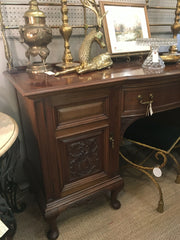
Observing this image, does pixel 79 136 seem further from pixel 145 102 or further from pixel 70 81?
pixel 145 102

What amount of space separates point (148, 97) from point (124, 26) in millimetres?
557

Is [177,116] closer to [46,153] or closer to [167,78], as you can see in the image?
[167,78]

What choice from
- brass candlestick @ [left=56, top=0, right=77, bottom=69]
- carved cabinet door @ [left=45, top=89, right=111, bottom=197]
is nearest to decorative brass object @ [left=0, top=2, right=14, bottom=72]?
brass candlestick @ [left=56, top=0, right=77, bottom=69]

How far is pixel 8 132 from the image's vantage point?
0.73m

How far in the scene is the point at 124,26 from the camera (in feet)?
4.10

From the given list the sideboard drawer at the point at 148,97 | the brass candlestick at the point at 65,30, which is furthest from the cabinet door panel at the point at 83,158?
the brass candlestick at the point at 65,30

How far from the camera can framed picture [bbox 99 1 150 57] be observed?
Answer: 119cm

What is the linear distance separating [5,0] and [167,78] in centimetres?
98

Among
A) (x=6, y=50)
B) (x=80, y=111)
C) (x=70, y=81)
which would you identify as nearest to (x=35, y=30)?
(x=6, y=50)

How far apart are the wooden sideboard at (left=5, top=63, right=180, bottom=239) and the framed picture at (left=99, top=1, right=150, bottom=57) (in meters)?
0.35

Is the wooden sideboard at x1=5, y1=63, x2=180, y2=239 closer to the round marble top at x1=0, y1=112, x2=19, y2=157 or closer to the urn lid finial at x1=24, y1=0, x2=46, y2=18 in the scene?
the round marble top at x1=0, y1=112, x2=19, y2=157

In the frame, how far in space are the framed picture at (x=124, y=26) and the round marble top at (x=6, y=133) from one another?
77cm

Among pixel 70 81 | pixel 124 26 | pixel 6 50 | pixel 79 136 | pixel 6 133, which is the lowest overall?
pixel 79 136

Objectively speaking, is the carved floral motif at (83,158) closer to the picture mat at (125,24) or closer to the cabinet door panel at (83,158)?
the cabinet door panel at (83,158)
